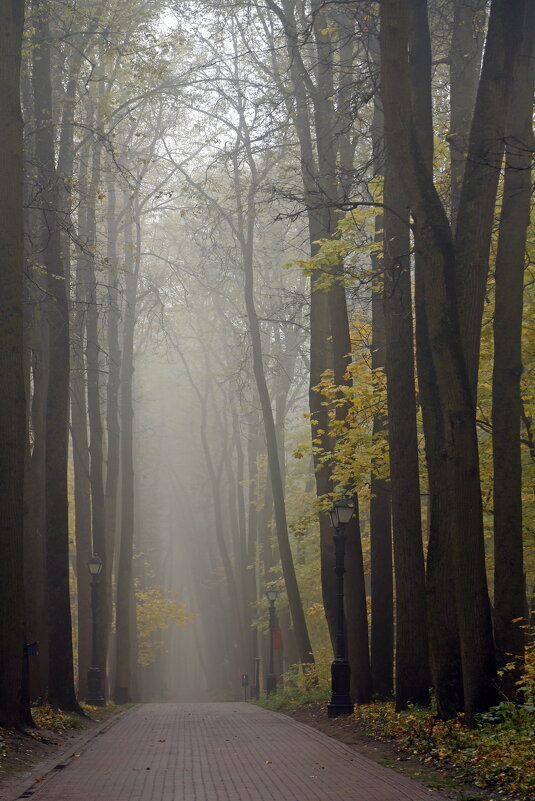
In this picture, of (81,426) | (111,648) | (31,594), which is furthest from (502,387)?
(111,648)

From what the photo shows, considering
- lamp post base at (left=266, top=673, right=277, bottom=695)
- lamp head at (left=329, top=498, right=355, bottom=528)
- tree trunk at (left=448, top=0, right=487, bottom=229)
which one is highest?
tree trunk at (left=448, top=0, right=487, bottom=229)

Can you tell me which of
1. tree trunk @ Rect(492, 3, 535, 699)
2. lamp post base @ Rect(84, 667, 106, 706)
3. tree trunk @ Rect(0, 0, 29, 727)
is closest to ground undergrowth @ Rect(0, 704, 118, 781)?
tree trunk @ Rect(0, 0, 29, 727)

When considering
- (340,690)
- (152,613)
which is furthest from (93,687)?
(152,613)

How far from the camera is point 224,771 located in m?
10.1

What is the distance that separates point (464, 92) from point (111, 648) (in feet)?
88.4

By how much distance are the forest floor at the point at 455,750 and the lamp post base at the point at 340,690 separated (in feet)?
5.67

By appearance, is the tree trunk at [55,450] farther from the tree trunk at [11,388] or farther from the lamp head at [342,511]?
the lamp head at [342,511]

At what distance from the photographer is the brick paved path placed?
8.42 meters

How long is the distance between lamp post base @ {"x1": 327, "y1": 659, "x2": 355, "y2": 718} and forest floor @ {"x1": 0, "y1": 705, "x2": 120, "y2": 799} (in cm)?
387

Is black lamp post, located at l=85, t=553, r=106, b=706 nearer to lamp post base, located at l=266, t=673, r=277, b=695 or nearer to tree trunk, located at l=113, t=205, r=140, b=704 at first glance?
tree trunk, located at l=113, t=205, r=140, b=704

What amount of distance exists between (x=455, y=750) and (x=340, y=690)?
6.61m

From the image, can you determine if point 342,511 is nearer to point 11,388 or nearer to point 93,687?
point 11,388

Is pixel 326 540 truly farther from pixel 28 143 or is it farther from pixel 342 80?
pixel 28 143

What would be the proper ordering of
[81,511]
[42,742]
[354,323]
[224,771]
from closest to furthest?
[224,771]
[42,742]
[354,323]
[81,511]
